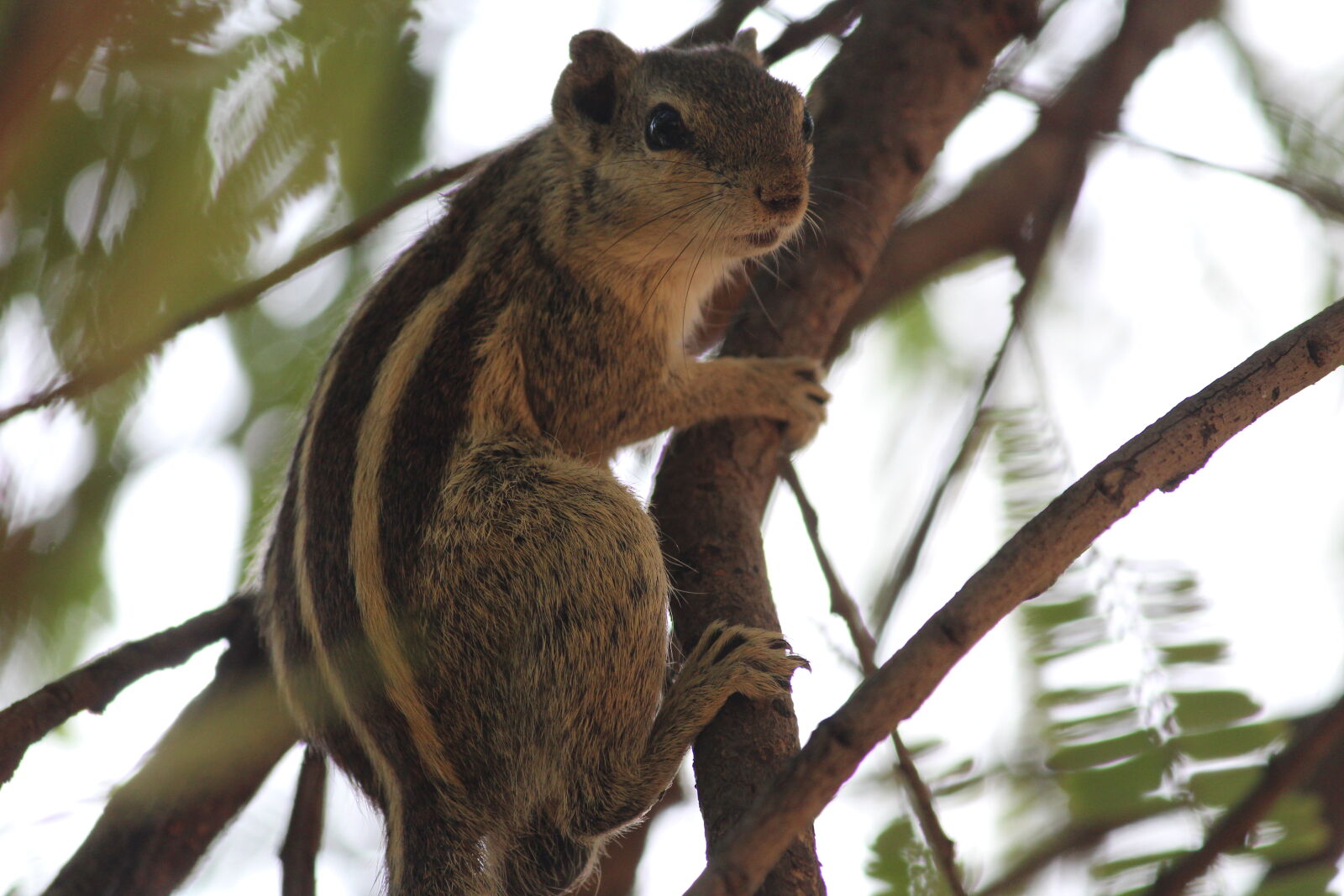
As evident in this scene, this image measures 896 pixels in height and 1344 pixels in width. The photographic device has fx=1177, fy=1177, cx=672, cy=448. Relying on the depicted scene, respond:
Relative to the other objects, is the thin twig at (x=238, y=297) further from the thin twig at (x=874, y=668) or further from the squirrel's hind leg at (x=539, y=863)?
the squirrel's hind leg at (x=539, y=863)

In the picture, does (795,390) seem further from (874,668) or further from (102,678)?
(102,678)

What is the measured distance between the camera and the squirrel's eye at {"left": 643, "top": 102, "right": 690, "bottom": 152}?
11.9 feet

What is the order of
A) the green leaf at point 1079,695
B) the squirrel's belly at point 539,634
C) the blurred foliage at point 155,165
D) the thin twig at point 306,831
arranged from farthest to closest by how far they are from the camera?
the thin twig at point 306,831
the squirrel's belly at point 539,634
the green leaf at point 1079,695
the blurred foliage at point 155,165

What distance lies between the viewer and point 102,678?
10.1ft

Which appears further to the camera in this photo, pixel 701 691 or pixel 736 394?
pixel 736 394

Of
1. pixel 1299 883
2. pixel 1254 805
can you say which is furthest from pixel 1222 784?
pixel 1299 883

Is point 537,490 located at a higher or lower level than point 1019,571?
higher

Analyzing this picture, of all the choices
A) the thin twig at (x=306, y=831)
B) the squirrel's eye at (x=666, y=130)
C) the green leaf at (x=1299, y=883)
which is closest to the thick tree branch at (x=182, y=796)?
the thin twig at (x=306, y=831)

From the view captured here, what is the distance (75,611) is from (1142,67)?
3960mm

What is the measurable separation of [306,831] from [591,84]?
2.54 m

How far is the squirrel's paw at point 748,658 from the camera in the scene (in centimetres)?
283

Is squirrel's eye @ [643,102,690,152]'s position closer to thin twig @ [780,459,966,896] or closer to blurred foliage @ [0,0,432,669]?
thin twig @ [780,459,966,896]

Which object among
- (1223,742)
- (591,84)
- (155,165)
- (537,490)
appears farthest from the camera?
(591,84)

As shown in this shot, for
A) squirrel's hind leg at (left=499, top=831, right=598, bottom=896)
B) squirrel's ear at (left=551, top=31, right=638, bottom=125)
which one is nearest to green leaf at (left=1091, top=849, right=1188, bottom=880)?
squirrel's hind leg at (left=499, top=831, right=598, bottom=896)
